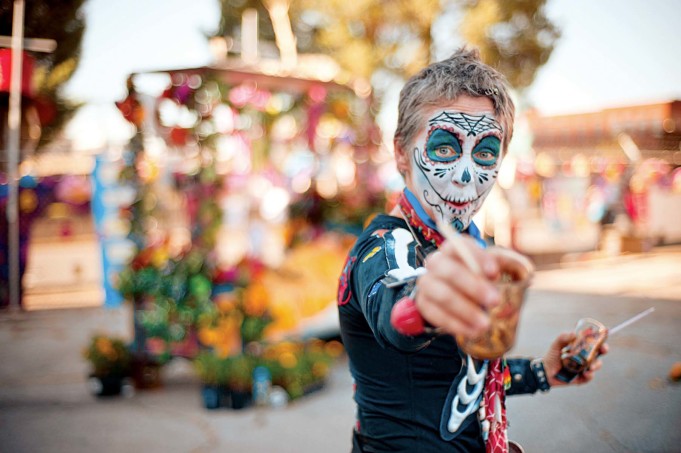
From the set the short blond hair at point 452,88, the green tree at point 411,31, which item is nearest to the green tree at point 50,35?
the short blond hair at point 452,88

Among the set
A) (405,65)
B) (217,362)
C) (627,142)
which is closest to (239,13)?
(405,65)

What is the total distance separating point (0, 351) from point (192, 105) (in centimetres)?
366

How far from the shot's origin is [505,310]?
2.37ft

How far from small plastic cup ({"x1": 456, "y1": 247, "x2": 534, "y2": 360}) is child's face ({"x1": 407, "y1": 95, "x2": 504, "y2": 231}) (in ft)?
1.70

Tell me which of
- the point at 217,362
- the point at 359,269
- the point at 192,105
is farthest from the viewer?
the point at 192,105

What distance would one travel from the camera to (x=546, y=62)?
17.6 metres

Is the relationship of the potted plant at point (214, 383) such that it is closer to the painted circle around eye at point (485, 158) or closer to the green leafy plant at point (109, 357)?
the green leafy plant at point (109, 357)

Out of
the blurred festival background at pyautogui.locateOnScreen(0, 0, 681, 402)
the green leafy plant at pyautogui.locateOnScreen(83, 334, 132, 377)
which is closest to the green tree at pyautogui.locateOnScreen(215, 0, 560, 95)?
the blurred festival background at pyautogui.locateOnScreen(0, 0, 681, 402)

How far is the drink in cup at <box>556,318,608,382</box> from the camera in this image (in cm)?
143

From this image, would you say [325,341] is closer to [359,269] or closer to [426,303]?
[359,269]

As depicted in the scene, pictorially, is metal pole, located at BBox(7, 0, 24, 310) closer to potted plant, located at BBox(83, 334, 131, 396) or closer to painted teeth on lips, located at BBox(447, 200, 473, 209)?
potted plant, located at BBox(83, 334, 131, 396)

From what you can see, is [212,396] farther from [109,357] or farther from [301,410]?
[109,357]

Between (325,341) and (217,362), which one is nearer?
(217,362)

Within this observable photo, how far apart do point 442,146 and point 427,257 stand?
0.30 m
